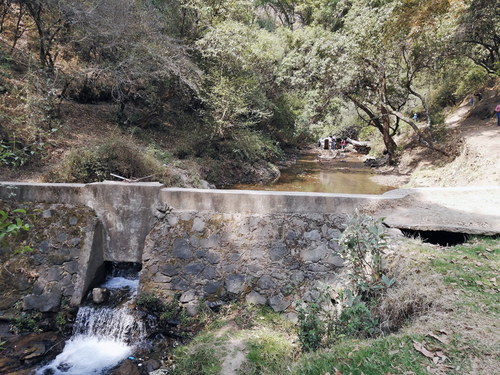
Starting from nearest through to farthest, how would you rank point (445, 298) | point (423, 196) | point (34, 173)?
point (445, 298), point (423, 196), point (34, 173)

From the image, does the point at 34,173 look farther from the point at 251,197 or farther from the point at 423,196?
the point at 423,196

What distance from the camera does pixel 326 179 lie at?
15.1 metres

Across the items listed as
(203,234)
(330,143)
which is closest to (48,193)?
(203,234)

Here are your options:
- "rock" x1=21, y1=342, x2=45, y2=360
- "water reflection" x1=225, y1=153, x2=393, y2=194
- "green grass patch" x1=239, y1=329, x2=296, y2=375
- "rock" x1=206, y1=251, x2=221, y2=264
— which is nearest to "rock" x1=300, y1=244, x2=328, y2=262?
"green grass patch" x1=239, y1=329, x2=296, y2=375

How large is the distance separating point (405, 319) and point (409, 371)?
1017 mm

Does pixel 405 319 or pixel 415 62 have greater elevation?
pixel 415 62

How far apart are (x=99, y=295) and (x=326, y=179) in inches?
470

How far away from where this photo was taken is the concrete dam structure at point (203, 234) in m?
5.20

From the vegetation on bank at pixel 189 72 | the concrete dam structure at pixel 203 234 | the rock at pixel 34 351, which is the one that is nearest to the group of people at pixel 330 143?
the vegetation on bank at pixel 189 72

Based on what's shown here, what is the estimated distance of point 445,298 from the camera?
3.45 meters

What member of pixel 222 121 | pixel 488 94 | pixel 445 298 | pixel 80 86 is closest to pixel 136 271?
pixel 445 298

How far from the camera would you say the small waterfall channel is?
182 inches

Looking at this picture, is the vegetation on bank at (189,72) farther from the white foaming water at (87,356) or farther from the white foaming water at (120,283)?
the white foaming water at (87,356)

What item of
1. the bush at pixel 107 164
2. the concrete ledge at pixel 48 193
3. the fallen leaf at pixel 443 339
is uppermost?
the bush at pixel 107 164
